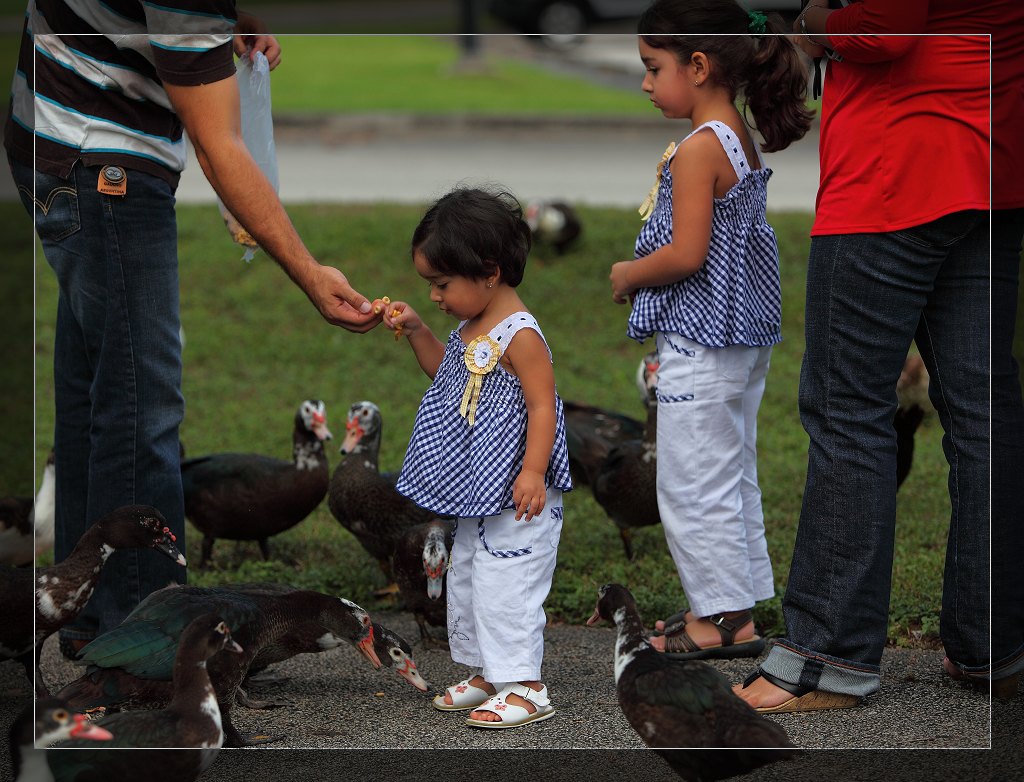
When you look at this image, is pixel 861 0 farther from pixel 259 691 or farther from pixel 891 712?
pixel 259 691

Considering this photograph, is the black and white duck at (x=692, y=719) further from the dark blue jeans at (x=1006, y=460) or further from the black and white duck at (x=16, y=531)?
the black and white duck at (x=16, y=531)

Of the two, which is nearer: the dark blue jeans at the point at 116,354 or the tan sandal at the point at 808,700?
the tan sandal at the point at 808,700

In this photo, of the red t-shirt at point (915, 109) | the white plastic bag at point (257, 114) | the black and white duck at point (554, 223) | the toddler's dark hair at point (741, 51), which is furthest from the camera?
the black and white duck at point (554, 223)

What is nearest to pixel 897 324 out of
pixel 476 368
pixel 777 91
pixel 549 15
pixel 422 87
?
pixel 777 91

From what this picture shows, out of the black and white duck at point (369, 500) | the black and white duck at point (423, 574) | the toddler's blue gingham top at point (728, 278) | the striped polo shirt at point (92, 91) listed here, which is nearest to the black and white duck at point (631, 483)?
the black and white duck at point (369, 500)

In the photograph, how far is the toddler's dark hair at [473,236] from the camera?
3451mm

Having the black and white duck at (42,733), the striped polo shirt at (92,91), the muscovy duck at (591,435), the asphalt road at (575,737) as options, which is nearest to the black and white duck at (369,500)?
the muscovy duck at (591,435)

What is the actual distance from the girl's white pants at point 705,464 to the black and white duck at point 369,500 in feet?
3.88

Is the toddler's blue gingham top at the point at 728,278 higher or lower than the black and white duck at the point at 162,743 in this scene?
higher

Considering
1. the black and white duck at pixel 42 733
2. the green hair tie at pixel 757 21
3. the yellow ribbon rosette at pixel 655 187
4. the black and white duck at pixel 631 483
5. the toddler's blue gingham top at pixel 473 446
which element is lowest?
the black and white duck at pixel 42 733

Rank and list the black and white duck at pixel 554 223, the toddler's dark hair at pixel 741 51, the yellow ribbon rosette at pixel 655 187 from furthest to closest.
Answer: the black and white duck at pixel 554 223 < the yellow ribbon rosette at pixel 655 187 < the toddler's dark hair at pixel 741 51

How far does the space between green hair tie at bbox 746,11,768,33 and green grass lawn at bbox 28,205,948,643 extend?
204cm

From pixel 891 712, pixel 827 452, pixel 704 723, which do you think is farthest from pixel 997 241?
pixel 704 723

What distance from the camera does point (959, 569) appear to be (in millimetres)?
3676
